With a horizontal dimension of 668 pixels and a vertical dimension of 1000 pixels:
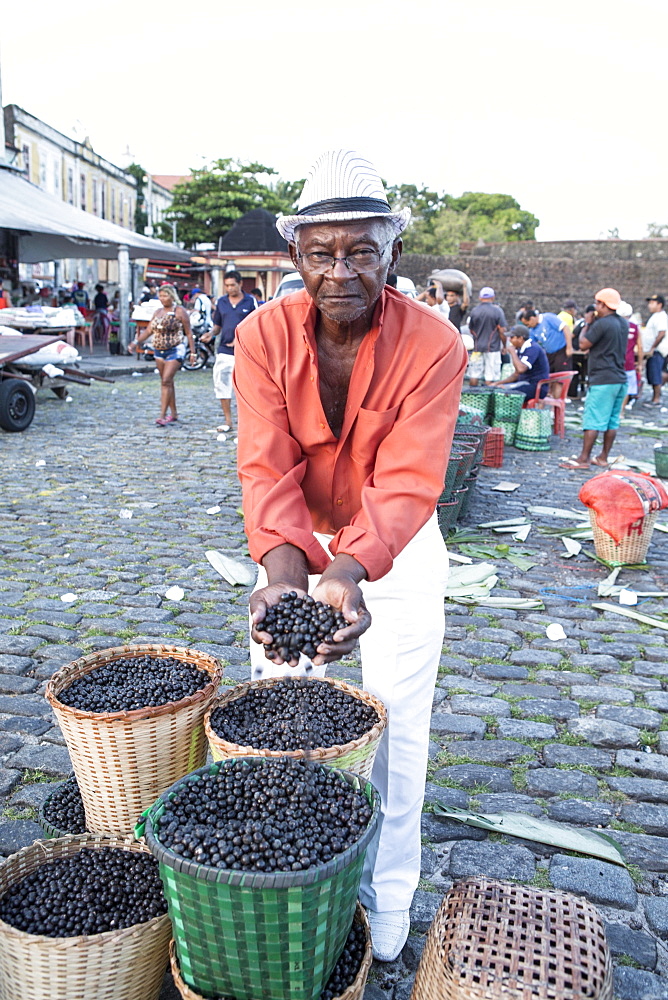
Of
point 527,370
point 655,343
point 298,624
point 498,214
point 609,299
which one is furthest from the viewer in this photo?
point 498,214

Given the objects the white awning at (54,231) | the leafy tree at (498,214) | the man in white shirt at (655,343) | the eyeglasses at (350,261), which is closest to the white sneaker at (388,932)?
the eyeglasses at (350,261)

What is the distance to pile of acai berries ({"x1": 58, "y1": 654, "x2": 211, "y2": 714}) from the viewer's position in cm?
282

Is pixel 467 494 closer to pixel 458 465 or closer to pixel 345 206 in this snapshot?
pixel 458 465

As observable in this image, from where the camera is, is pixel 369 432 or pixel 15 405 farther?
pixel 15 405

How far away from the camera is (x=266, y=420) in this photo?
8.89ft

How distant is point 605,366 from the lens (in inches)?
407

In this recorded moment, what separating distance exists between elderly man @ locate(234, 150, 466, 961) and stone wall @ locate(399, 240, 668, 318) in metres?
29.5

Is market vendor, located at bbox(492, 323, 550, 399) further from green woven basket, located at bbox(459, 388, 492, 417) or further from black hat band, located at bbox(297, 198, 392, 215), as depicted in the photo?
black hat band, located at bbox(297, 198, 392, 215)

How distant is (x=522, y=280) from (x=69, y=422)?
75.9 feet

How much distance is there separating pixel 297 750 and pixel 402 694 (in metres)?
0.47

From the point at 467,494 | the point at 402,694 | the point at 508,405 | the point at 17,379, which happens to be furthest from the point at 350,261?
the point at 17,379

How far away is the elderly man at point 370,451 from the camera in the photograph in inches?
98.7

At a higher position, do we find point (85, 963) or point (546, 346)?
point (546, 346)

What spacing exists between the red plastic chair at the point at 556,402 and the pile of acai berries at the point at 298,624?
10507 millimetres
